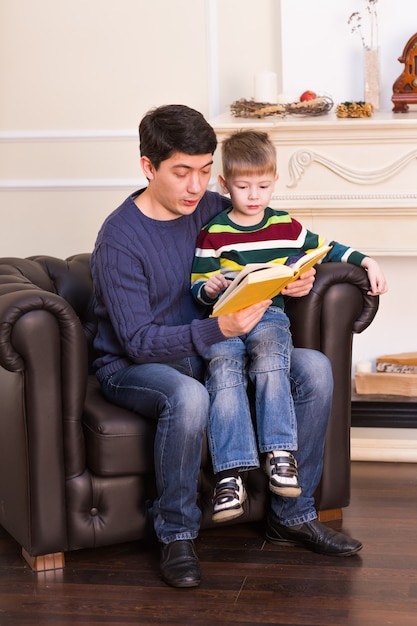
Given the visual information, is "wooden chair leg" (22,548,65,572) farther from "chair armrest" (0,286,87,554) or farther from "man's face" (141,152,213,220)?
"man's face" (141,152,213,220)

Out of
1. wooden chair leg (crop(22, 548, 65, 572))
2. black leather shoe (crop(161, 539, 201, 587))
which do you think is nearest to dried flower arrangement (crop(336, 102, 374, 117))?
black leather shoe (crop(161, 539, 201, 587))

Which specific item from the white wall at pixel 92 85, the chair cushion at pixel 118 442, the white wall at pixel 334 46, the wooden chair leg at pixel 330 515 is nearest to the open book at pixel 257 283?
the chair cushion at pixel 118 442

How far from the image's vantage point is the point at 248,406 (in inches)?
101

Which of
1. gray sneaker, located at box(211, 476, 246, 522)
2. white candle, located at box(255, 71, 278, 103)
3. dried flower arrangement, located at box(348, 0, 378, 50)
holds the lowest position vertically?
gray sneaker, located at box(211, 476, 246, 522)

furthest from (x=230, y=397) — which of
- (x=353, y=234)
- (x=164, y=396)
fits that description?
(x=353, y=234)

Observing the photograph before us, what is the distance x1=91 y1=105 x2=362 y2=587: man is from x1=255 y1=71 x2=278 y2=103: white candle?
112cm

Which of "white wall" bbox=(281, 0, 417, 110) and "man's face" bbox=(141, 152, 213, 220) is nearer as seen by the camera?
"man's face" bbox=(141, 152, 213, 220)

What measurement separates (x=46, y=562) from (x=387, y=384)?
151 cm

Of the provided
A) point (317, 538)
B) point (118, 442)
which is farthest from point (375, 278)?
point (118, 442)

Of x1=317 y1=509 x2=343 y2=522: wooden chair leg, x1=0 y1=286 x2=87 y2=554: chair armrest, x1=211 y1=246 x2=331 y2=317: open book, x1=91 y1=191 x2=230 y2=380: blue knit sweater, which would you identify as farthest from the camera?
x1=317 y1=509 x2=343 y2=522: wooden chair leg

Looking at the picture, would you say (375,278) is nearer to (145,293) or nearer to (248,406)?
(248,406)

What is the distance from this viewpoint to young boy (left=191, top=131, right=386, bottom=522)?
252cm

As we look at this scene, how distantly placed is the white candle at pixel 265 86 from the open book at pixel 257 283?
4.43 ft

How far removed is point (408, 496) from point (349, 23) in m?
1.81
